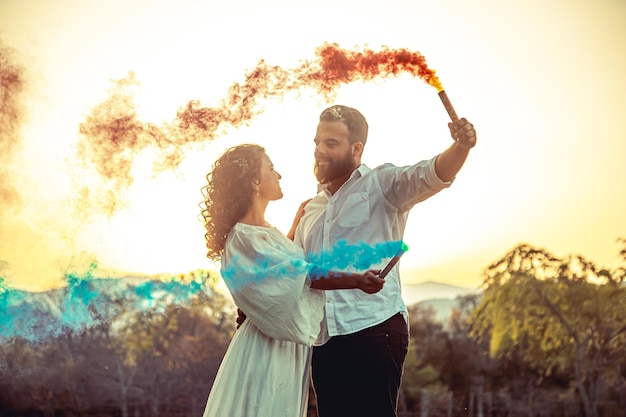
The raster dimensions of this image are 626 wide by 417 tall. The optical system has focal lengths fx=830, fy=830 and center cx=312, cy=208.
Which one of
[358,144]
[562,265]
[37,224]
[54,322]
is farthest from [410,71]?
[562,265]

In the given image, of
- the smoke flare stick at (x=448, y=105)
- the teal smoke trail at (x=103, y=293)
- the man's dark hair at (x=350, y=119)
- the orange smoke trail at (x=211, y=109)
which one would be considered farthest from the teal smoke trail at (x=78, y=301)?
the smoke flare stick at (x=448, y=105)

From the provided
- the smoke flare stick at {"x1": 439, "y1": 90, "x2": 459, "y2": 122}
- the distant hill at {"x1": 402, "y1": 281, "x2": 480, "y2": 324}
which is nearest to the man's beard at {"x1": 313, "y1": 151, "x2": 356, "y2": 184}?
the smoke flare stick at {"x1": 439, "y1": 90, "x2": 459, "y2": 122}

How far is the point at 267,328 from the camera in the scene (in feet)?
13.3

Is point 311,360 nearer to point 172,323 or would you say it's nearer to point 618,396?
point 172,323

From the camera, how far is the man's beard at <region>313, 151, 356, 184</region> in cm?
417

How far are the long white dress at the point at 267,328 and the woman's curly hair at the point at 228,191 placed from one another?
163mm

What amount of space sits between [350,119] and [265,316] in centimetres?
107

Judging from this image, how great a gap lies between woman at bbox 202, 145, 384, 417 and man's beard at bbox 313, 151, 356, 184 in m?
0.37

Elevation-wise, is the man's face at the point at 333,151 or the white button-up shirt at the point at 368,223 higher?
the man's face at the point at 333,151

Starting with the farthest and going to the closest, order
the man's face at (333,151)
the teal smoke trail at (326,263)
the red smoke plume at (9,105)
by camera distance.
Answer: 1. the red smoke plume at (9,105)
2. the man's face at (333,151)
3. the teal smoke trail at (326,263)

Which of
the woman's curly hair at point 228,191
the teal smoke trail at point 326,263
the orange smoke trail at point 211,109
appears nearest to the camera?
the teal smoke trail at point 326,263

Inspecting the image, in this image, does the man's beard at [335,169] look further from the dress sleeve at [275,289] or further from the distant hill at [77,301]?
the distant hill at [77,301]

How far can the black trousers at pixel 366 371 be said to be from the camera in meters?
3.80

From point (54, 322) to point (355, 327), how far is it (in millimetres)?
3336
